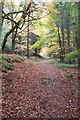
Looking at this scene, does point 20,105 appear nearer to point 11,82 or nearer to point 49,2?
point 11,82

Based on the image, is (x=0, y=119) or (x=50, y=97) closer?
(x=0, y=119)

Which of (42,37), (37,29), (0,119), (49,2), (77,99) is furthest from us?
(42,37)

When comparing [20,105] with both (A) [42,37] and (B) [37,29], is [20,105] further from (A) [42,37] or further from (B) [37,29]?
(A) [42,37]

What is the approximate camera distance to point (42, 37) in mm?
19234

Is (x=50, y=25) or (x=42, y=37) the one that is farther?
(x=42, y=37)

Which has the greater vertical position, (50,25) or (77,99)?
Result: (50,25)

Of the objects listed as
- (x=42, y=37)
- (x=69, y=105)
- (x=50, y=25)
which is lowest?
(x=69, y=105)

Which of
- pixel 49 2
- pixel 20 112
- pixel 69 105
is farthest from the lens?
pixel 49 2

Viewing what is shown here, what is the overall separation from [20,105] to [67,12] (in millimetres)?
12883

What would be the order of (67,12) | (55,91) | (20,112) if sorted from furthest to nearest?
(67,12) < (55,91) < (20,112)

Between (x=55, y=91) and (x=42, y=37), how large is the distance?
47.3 ft

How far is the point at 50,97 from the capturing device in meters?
5.36

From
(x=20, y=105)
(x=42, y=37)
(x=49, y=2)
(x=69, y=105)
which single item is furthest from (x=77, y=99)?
(x=42, y=37)

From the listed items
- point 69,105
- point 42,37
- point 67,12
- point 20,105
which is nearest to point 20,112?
point 20,105
